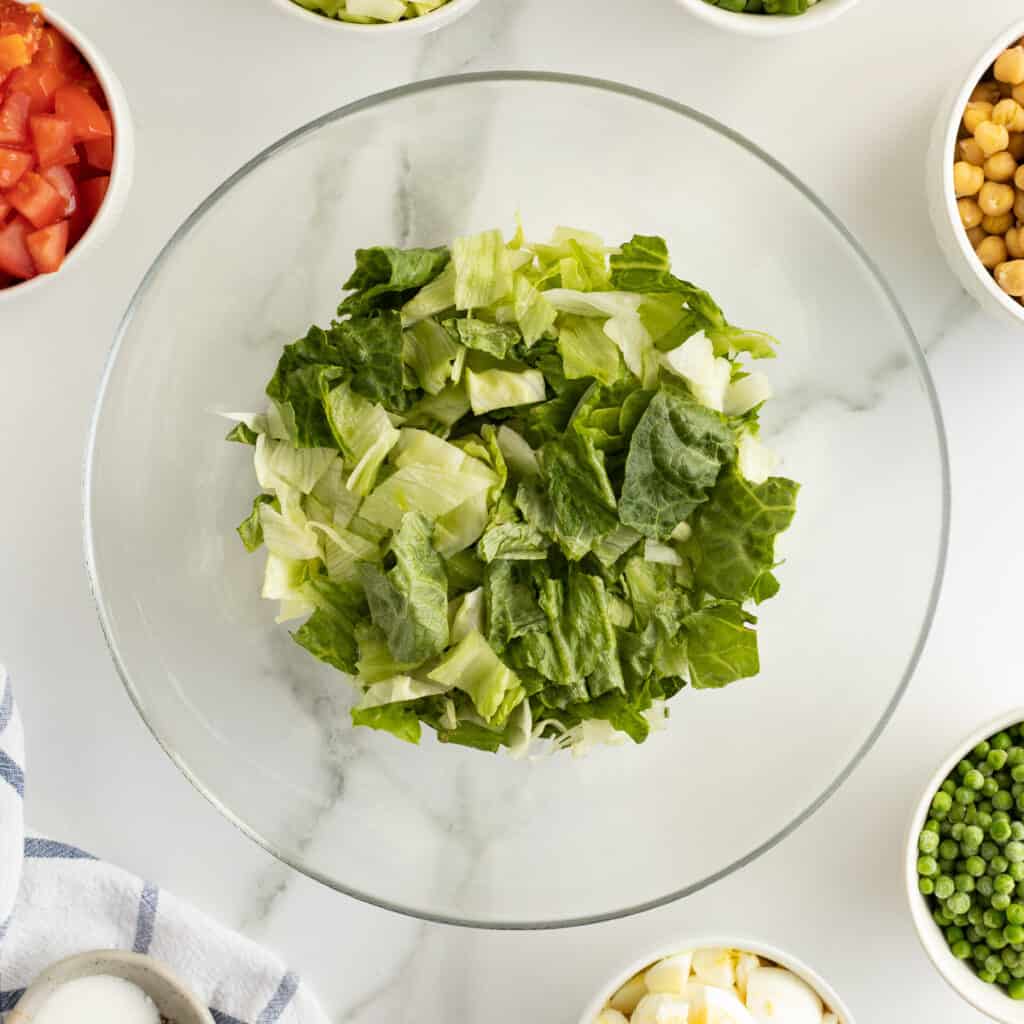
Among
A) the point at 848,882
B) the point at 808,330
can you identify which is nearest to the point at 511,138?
the point at 808,330

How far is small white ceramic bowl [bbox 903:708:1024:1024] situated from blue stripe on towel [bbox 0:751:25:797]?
1479 millimetres

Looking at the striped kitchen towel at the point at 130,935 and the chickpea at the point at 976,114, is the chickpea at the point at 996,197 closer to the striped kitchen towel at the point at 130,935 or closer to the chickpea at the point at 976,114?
the chickpea at the point at 976,114

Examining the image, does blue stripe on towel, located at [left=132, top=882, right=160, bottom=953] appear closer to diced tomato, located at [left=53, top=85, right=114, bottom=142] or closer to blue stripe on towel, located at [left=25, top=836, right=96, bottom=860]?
blue stripe on towel, located at [left=25, top=836, right=96, bottom=860]

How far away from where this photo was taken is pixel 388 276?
1.83 meters

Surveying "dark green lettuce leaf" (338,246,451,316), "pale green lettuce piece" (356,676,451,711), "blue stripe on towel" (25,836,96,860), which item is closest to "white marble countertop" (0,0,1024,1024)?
"blue stripe on towel" (25,836,96,860)

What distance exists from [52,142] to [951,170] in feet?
4.69

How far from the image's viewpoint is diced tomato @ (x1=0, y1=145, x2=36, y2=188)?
2127 mm

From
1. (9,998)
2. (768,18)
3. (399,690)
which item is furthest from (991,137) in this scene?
(9,998)

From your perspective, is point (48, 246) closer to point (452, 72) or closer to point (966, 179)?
point (452, 72)

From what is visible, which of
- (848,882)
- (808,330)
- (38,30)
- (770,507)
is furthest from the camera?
(848,882)

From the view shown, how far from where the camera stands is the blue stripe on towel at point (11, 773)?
7.28 feet

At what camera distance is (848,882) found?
2314 mm

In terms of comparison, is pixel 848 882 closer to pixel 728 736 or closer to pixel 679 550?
pixel 728 736

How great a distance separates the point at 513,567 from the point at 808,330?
613mm
